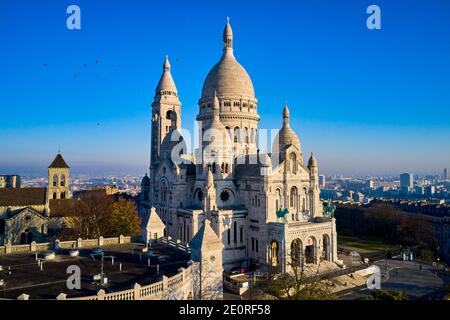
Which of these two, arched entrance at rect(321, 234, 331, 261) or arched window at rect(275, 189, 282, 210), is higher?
arched window at rect(275, 189, 282, 210)

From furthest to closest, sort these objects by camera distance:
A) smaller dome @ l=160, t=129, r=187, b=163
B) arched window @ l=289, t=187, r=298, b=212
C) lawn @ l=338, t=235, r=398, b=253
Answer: lawn @ l=338, t=235, r=398, b=253 < smaller dome @ l=160, t=129, r=187, b=163 < arched window @ l=289, t=187, r=298, b=212

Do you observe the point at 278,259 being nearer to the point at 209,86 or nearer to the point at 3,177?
the point at 209,86

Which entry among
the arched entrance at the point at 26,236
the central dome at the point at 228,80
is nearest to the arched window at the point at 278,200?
the central dome at the point at 228,80

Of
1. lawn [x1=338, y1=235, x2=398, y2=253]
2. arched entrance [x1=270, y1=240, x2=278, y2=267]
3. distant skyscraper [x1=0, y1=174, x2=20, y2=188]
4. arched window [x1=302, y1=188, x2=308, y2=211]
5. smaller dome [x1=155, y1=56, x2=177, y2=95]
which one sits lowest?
lawn [x1=338, y1=235, x2=398, y2=253]

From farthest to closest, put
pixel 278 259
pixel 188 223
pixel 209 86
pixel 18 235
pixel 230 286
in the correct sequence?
pixel 209 86 < pixel 18 235 < pixel 188 223 < pixel 278 259 < pixel 230 286

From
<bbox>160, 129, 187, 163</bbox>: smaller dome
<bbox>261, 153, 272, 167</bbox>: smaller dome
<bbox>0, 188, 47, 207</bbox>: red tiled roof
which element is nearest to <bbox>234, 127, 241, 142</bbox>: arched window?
<bbox>160, 129, 187, 163</bbox>: smaller dome

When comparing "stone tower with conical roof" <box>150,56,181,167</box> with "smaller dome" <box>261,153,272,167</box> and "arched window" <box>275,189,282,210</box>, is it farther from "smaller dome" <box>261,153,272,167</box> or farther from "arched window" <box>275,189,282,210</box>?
"arched window" <box>275,189,282,210</box>
